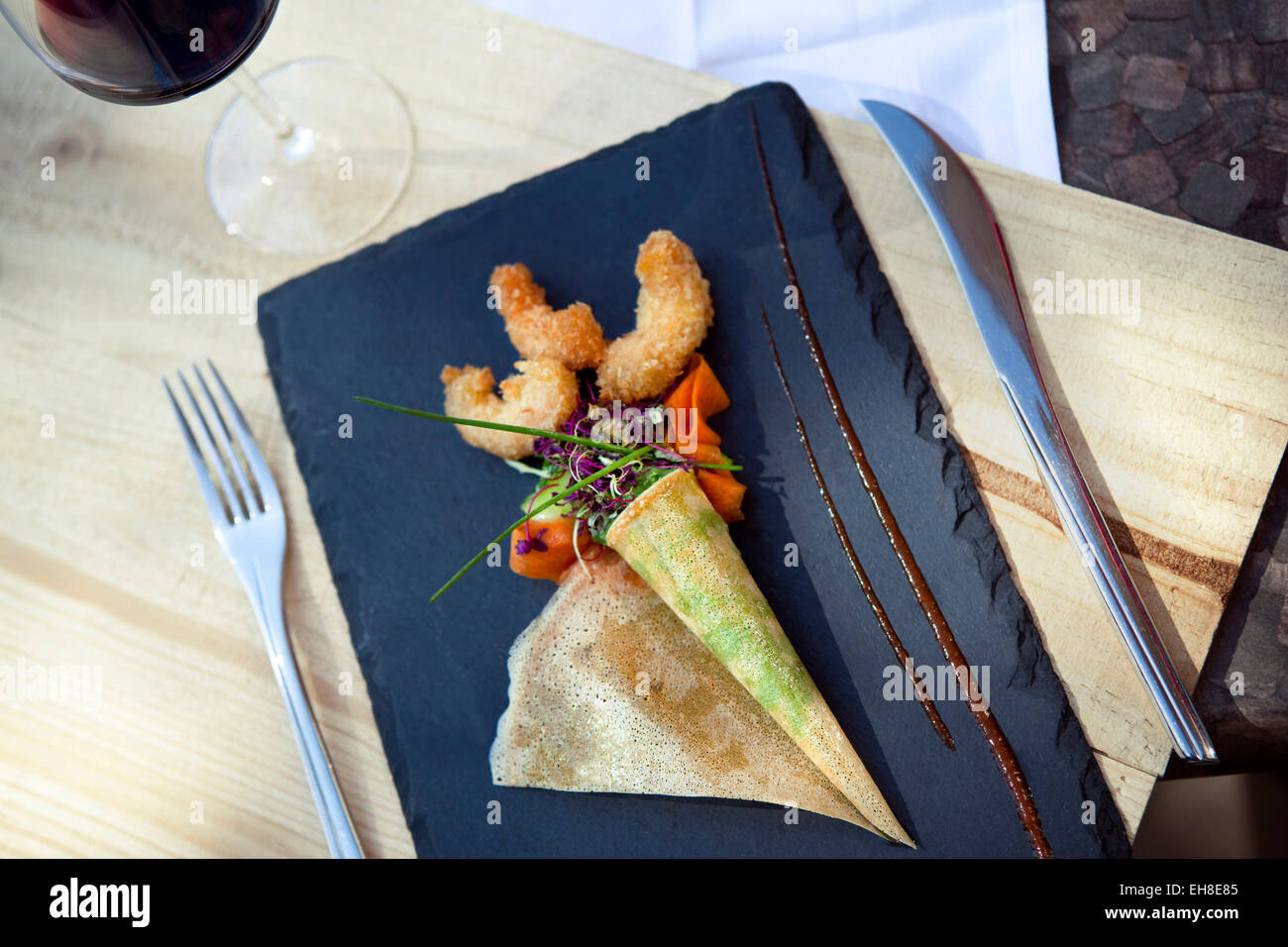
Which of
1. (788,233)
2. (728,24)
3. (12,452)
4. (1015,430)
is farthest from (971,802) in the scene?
(12,452)

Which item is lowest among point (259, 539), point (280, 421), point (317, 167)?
point (259, 539)

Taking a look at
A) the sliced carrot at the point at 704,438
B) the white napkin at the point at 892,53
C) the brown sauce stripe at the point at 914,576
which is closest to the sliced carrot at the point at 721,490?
the sliced carrot at the point at 704,438

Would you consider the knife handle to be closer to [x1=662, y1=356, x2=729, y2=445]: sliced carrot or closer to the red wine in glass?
[x1=662, y1=356, x2=729, y2=445]: sliced carrot

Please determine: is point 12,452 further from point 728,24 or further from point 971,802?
point 971,802

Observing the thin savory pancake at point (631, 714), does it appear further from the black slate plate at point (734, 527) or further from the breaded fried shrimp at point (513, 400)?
the breaded fried shrimp at point (513, 400)

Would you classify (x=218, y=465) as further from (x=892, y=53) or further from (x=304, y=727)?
(x=892, y=53)

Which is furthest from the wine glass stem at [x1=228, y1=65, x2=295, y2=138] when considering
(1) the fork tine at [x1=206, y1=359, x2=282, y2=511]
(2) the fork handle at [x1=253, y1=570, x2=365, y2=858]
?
(2) the fork handle at [x1=253, y1=570, x2=365, y2=858]

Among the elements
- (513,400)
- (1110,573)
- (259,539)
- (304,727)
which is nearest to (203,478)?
(259,539)
